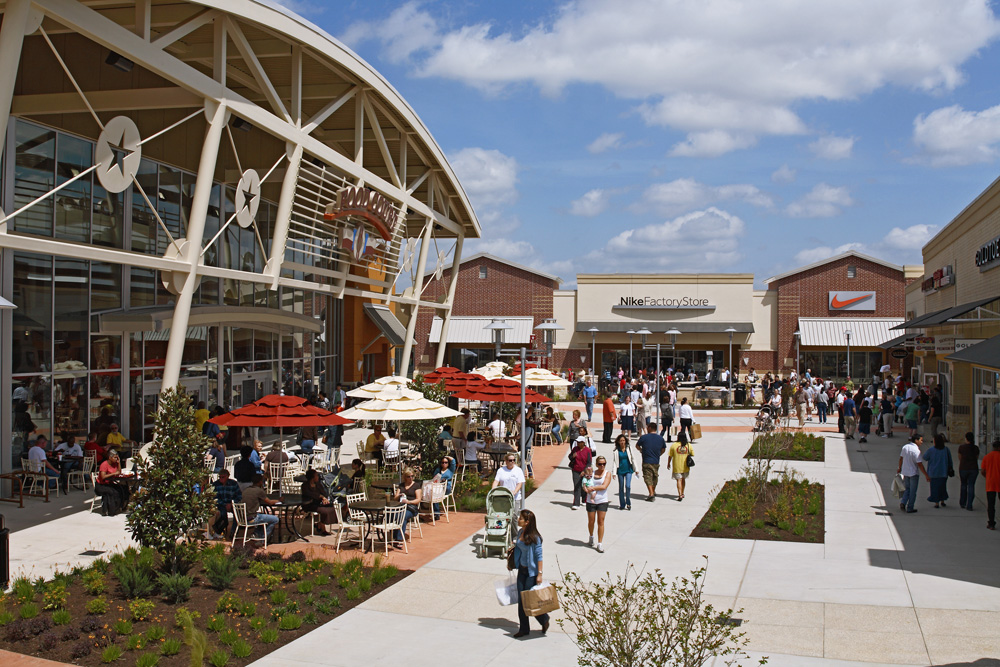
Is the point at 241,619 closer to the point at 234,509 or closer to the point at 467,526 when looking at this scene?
the point at 234,509

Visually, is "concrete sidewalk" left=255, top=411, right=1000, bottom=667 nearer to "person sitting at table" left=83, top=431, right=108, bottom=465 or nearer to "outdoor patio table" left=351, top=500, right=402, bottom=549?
"outdoor patio table" left=351, top=500, right=402, bottom=549

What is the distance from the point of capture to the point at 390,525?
13102 millimetres

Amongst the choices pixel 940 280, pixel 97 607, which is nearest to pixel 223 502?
pixel 97 607

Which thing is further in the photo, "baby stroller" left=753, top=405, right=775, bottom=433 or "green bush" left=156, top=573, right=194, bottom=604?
"baby stroller" left=753, top=405, right=775, bottom=433

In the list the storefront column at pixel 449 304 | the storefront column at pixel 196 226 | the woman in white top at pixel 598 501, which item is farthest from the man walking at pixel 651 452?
the storefront column at pixel 449 304

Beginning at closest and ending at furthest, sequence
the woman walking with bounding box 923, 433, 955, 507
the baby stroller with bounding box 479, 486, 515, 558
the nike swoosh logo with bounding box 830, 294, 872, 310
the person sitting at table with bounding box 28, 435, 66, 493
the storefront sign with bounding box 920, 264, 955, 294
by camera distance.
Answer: the baby stroller with bounding box 479, 486, 515, 558
the woman walking with bounding box 923, 433, 955, 507
the person sitting at table with bounding box 28, 435, 66, 493
the storefront sign with bounding box 920, 264, 955, 294
the nike swoosh logo with bounding box 830, 294, 872, 310

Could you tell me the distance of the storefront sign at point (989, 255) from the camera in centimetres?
2120

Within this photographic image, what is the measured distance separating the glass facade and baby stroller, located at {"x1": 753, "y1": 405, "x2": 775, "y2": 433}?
47.9 feet

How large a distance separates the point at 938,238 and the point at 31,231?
28371 millimetres

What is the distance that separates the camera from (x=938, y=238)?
101 feet

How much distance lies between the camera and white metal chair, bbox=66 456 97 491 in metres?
17.0

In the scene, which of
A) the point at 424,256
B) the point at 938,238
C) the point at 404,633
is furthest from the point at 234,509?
the point at 938,238

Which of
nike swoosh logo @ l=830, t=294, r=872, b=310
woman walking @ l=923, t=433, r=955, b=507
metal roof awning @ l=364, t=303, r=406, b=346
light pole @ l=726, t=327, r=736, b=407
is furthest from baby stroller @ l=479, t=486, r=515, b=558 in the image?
nike swoosh logo @ l=830, t=294, r=872, b=310

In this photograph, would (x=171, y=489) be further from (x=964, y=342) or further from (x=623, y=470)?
(x=964, y=342)
